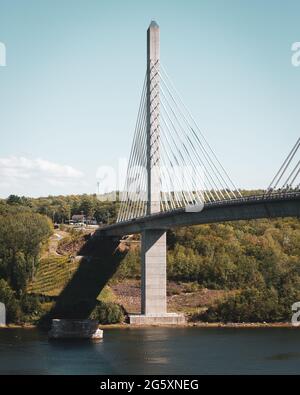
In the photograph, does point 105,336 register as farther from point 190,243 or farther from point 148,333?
point 190,243

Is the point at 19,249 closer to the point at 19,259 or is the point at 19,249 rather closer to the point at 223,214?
the point at 19,259

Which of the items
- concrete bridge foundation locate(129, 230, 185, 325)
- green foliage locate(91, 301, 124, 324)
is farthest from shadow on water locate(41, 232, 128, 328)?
concrete bridge foundation locate(129, 230, 185, 325)

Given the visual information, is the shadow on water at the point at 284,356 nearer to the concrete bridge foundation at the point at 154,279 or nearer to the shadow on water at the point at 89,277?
the concrete bridge foundation at the point at 154,279

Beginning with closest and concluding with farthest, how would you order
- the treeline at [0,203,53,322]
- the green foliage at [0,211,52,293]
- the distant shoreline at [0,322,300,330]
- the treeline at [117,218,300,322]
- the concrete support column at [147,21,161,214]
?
1. the distant shoreline at [0,322,300,330]
2. the concrete support column at [147,21,161,214]
3. the treeline at [117,218,300,322]
4. the treeline at [0,203,53,322]
5. the green foliage at [0,211,52,293]

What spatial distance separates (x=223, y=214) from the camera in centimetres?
5006

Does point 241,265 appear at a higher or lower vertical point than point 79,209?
lower

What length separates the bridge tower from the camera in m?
63.0

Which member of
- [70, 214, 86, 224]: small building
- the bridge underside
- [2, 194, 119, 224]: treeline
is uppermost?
[2, 194, 119, 224]: treeline

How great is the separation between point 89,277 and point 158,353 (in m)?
29.0

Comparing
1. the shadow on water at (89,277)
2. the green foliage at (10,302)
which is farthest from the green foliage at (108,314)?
the green foliage at (10,302)

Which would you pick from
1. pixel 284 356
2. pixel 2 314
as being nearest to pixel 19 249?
pixel 2 314

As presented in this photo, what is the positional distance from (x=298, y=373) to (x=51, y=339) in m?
20.8

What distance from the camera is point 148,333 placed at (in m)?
56.0

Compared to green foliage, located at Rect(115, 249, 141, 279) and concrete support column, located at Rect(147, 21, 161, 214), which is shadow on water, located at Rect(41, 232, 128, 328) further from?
concrete support column, located at Rect(147, 21, 161, 214)
